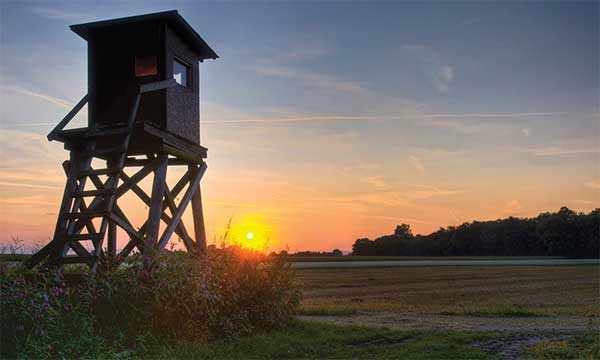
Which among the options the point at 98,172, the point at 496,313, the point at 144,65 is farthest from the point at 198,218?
the point at 496,313

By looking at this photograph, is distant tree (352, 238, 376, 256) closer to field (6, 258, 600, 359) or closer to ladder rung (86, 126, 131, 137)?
field (6, 258, 600, 359)

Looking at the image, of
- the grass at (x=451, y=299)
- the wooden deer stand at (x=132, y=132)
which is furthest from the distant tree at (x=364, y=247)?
the wooden deer stand at (x=132, y=132)

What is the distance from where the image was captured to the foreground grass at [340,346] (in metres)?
10.5

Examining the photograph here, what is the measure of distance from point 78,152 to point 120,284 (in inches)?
198

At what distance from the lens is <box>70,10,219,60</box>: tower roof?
585 inches

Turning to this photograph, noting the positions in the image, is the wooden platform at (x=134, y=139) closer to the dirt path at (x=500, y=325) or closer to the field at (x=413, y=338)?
the field at (x=413, y=338)

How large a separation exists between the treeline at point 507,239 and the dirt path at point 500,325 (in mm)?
96818

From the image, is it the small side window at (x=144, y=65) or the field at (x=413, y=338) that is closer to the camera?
the field at (x=413, y=338)

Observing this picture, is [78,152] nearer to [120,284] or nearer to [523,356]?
[120,284]

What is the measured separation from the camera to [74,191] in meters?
13.8

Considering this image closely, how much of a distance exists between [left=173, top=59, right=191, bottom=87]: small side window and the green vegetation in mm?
10605

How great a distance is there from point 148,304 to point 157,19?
7463 mm

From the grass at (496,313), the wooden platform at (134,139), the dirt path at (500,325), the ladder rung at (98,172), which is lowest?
the grass at (496,313)

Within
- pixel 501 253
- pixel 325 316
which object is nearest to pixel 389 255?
pixel 501 253
